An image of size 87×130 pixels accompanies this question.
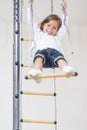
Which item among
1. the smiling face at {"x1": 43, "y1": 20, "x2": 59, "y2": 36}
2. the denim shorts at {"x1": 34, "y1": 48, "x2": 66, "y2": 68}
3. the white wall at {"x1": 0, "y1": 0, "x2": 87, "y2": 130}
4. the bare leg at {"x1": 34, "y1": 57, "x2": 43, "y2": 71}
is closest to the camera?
the bare leg at {"x1": 34, "y1": 57, "x2": 43, "y2": 71}

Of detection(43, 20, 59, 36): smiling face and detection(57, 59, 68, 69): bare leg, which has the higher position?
detection(43, 20, 59, 36): smiling face

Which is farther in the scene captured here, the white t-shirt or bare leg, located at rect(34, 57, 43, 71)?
the white t-shirt

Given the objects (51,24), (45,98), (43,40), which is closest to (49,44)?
(43,40)

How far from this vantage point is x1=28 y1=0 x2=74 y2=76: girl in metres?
2.06

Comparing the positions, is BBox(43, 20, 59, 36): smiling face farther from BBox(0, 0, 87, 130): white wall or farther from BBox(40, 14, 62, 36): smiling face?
BBox(0, 0, 87, 130): white wall

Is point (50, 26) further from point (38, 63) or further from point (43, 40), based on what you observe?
point (38, 63)

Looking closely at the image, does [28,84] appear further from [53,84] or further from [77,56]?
[77,56]

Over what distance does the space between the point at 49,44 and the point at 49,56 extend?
12cm

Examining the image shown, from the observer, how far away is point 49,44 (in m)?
2.20

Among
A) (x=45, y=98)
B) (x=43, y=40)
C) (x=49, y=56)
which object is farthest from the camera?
(x=45, y=98)

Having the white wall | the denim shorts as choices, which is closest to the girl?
the denim shorts

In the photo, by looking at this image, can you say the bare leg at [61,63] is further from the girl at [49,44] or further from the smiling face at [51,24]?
the smiling face at [51,24]
